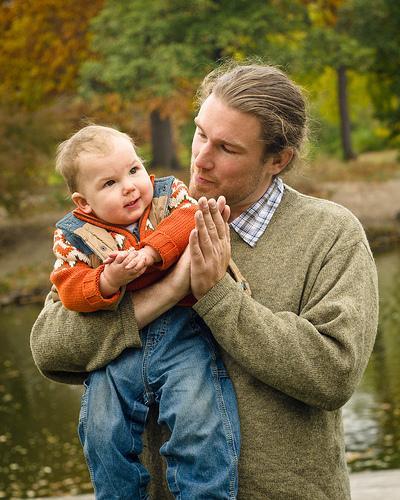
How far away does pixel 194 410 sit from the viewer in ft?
8.64

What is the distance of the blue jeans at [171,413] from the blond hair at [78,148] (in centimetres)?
48

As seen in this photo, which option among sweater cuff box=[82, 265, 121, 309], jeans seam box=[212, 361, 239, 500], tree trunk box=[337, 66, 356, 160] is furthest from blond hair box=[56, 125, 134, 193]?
tree trunk box=[337, 66, 356, 160]

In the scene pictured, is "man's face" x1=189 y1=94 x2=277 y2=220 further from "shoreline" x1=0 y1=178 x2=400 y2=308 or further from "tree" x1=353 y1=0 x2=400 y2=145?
"tree" x1=353 y1=0 x2=400 y2=145

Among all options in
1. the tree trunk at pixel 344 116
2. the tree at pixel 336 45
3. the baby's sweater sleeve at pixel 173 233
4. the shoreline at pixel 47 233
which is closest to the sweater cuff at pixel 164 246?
the baby's sweater sleeve at pixel 173 233

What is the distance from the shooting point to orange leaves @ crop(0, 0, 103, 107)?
1018 inches

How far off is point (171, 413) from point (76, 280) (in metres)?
0.42

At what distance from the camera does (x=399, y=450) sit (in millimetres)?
8250

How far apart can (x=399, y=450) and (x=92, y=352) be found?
5.94 metres

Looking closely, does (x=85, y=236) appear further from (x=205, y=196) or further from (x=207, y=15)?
(x=207, y=15)

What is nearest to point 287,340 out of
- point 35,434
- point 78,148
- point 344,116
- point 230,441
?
point 230,441

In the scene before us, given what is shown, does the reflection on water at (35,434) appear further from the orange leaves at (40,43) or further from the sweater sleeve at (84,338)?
the orange leaves at (40,43)

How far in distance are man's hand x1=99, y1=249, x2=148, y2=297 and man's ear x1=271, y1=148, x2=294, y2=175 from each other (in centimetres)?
47

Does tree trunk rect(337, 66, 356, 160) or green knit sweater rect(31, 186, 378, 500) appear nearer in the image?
green knit sweater rect(31, 186, 378, 500)

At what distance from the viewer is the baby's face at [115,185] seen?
2820 millimetres
